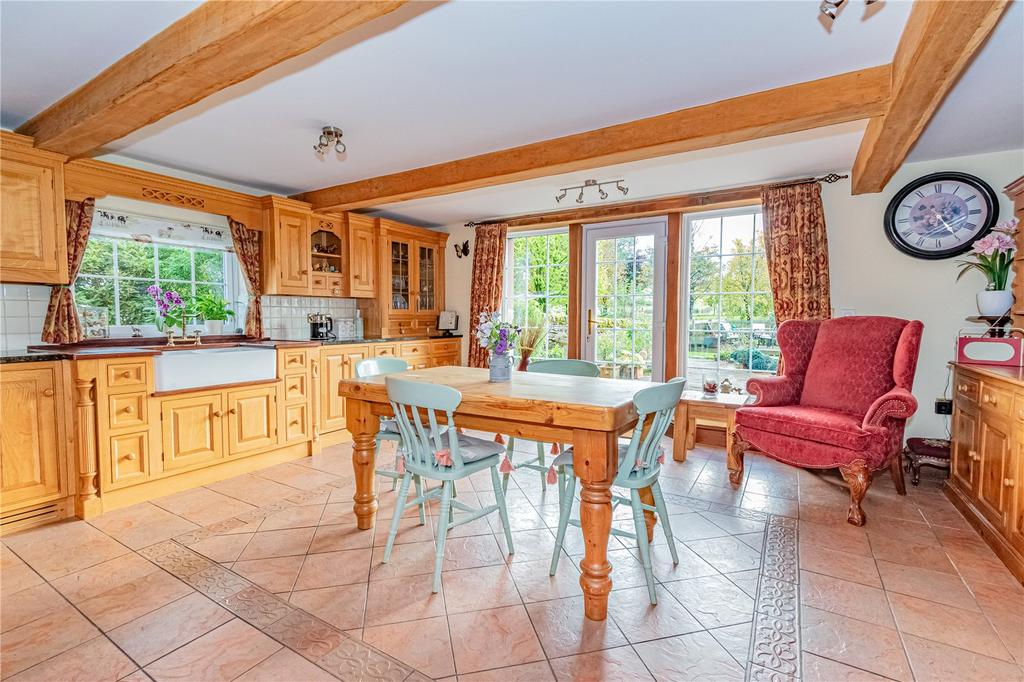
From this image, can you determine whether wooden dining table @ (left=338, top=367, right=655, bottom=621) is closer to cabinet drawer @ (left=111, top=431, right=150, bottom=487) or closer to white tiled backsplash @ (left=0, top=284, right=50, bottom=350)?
cabinet drawer @ (left=111, top=431, right=150, bottom=487)

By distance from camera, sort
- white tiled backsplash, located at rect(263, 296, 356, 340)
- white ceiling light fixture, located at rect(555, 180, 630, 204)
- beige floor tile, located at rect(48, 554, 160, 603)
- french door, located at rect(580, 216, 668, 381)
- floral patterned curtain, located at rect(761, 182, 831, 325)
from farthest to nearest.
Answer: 1. french door, located at rect(580, 216, 668, 381)
2. white tiled backsplash, located at rect(263, 296, 356, 340)
3. white ceiling light fixture, located at rect(555, 180, 630, 204)
4. floral patterned curtain, located at rect(761, 182, 831, 325)
5. beige floor tile, located at rect(48, 554, 160, 603)

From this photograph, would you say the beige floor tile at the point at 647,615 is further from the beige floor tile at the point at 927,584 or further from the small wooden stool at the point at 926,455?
the small wooden stool at the point at 926,455

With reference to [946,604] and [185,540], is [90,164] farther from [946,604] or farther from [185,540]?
[946,604]

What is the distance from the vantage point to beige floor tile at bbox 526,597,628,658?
1.72 metres

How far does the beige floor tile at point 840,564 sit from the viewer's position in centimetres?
215

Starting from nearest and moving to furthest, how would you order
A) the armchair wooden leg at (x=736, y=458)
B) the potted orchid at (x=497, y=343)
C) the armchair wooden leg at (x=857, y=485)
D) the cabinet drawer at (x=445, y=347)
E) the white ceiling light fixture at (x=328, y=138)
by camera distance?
the potted orchid at (x=497, y=343) → the armchair wooden leg at (x=857, y=485) → the white ceiling light fixture at (x=328, y=138) → the armchair wooden leg at (x=736, y=458) → the cabinet drawer at (x=445, y=347)

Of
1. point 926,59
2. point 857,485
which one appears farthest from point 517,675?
point 926,59

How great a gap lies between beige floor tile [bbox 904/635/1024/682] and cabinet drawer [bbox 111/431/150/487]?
391 cm

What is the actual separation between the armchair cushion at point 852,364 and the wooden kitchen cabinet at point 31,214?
497cm

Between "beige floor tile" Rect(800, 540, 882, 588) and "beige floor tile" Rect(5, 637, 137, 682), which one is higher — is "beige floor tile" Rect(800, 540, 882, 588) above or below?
above

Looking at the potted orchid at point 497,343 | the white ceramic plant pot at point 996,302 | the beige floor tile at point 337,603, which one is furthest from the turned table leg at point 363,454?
the white ceramic plant pot at point 996,302

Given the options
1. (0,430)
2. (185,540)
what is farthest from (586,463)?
(0,430)

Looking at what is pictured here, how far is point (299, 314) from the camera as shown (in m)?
4.66

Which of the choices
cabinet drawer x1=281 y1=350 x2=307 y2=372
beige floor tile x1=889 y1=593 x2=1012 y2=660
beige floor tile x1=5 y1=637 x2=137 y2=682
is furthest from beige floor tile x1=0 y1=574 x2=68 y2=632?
beige floor tile x1=889 y1=593 x2=1012 y2=660
